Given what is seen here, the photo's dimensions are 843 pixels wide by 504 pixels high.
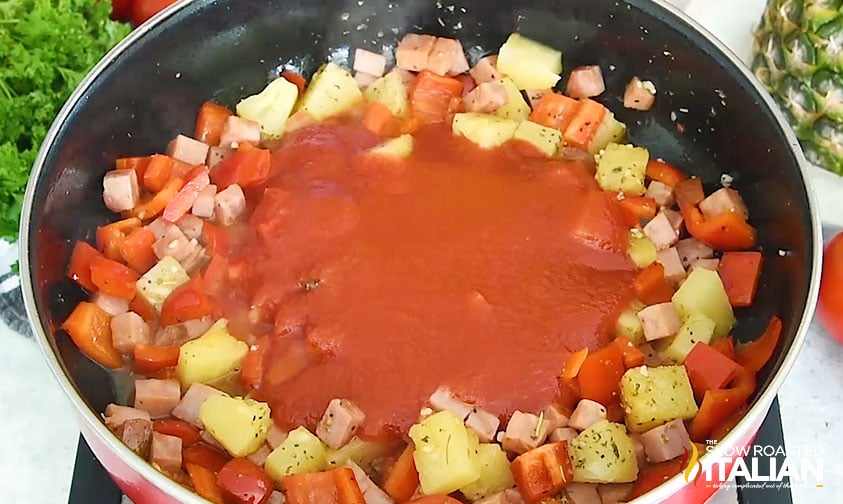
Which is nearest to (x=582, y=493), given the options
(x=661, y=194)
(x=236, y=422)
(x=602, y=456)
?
(x=602, y=456)

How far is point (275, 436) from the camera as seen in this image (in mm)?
1550

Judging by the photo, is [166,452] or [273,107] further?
[273,107]

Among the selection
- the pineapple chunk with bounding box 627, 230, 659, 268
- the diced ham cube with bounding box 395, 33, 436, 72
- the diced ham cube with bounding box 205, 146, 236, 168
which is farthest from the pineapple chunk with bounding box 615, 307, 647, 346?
the diced ham cube with bounding box 205, 146, 236, 168

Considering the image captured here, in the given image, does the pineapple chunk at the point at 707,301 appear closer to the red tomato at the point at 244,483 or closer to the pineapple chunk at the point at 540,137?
the pineapple chunk at the point at 540,137

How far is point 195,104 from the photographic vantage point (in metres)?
Result: 1.98

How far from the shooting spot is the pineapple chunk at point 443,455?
1425mm

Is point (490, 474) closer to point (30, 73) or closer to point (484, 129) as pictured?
point (484, 129)

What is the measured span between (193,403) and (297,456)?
21cm

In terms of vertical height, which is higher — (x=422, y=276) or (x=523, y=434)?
(x=422, y=276)

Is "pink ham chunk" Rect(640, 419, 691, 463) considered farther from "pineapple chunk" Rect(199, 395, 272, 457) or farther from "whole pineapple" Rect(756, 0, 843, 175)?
"whole pineapple" Rect(756, 0, 843, 175)

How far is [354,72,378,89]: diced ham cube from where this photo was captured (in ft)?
6.76

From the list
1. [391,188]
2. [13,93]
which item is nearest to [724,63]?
[391,188]

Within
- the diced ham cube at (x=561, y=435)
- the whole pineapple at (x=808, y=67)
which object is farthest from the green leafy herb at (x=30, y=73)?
the whole pineapple at (x=808, y=67)

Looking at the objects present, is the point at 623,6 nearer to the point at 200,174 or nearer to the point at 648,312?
the point at 648,312
